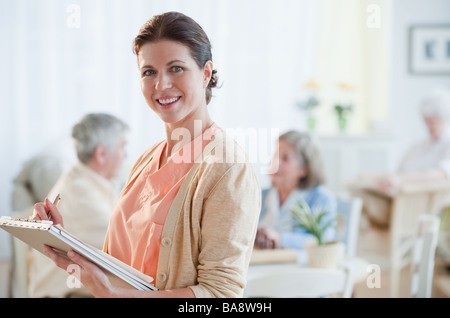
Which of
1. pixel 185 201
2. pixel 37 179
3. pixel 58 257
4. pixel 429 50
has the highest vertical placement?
Answer: pixel 429 50

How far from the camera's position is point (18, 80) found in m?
4.06

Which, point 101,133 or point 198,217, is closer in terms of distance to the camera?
point 198,217

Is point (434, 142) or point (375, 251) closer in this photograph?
point (375, 251)

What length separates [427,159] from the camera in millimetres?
3898

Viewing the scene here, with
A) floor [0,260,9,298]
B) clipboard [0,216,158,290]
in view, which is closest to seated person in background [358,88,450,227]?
floor [0,260,9,298]

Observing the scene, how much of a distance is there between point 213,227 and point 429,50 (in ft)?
14.2

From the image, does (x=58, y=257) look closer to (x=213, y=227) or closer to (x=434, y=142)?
(x=213, y=227)

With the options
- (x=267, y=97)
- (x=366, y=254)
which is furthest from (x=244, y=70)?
(x=366, y=254)

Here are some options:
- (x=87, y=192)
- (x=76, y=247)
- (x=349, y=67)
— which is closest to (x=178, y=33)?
(x=76, y=247)

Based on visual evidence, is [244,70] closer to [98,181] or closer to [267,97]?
[267,97]

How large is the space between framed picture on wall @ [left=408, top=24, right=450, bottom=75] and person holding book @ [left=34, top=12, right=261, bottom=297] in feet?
13.6

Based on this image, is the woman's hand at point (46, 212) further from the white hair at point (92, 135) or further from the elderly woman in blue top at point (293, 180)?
the elderly woman in blue top at point (293, 180)

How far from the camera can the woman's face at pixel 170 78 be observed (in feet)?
3.01

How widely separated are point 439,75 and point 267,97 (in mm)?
1568
